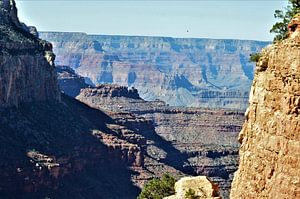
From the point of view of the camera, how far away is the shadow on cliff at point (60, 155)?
8806cm

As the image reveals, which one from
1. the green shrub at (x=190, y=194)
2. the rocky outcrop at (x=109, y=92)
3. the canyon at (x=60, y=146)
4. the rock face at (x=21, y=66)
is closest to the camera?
the green shrub at (x=190, y=194)

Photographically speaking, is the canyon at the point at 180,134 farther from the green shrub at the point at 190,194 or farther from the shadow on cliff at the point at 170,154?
the green shrub at the point at 190,194

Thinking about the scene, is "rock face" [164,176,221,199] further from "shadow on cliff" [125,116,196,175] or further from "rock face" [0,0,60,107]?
"shadow on cliff" [125,116,196,175]

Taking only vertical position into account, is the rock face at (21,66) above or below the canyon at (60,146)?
above

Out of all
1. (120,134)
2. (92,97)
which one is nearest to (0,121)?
(120,134)

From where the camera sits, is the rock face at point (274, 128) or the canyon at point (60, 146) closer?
the rock face at point (274, 128)

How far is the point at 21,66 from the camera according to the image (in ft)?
327

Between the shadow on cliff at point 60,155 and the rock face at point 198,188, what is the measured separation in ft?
175

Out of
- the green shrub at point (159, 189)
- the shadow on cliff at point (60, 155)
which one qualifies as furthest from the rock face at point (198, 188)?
the shadow on cliff at point (60, 155)

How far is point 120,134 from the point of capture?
125312 mm

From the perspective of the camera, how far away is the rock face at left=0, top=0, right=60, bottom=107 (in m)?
95.9

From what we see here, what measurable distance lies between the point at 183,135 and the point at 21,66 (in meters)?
95.4

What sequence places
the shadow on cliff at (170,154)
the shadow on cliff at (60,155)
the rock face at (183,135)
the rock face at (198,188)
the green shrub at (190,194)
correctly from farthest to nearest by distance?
1. the rock face at (183,135)
2. the shadow on cliff at (170,154)
3. the shadow on cliff at (60,155)
4. the rock face at (198,188)
5. the green shrub at (190,194)

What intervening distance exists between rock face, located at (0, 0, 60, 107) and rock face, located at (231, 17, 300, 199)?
230 feet
